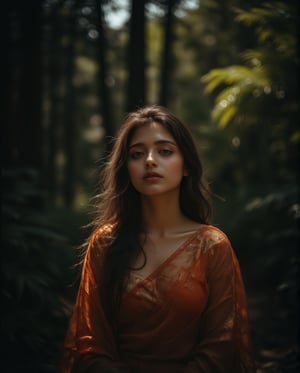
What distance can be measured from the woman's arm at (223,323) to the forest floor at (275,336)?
1559 millimetres

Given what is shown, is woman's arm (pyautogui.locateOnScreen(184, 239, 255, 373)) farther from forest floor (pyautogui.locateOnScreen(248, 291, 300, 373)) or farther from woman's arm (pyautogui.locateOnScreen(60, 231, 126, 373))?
forest floor (pyautogui.locateOnScreen(248, 291, 300, 373))

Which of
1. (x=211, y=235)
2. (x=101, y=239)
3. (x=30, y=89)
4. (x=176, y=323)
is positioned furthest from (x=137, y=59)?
(x=176, y=323)

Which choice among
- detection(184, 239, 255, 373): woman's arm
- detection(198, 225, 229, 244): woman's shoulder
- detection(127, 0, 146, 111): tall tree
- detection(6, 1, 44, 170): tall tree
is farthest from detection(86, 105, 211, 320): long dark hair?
detection(6, 1, 44, 170): tall tree

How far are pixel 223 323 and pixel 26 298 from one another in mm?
2581

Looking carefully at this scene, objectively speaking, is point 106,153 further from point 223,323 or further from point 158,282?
point 223,323

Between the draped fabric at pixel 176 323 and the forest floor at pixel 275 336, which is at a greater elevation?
the draped fabric at pixel 176 323

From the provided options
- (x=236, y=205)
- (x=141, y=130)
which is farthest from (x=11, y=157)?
(x=236, y=205)

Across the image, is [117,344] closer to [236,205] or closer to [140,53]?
[140,53]

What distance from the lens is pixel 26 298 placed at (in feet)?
13.1

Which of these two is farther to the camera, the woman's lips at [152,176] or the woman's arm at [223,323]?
the woman's lips at [152,176]

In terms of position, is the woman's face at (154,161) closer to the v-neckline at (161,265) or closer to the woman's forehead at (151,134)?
the woman's forehead at (151,134)

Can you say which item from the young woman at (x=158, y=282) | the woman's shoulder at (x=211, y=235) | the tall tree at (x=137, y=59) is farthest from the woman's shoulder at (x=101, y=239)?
the tall tree at (x=137, y=59)

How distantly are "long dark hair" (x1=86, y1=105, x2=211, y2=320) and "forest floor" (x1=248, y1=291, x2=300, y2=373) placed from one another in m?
1.90

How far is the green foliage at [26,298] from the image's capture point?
342 centimetres
